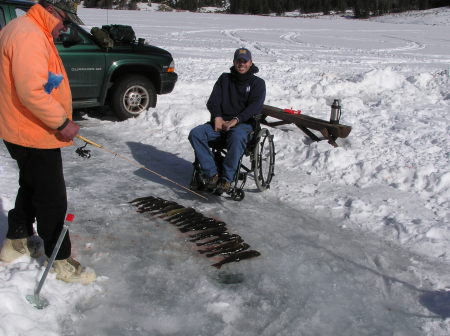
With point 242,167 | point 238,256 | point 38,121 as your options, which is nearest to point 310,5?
point 242,167

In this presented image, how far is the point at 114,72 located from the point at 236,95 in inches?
134

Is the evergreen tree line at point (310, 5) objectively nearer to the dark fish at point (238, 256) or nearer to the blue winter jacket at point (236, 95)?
the blue winter jacket at point (236, 95)

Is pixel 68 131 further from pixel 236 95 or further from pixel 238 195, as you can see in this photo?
pixel 236 95

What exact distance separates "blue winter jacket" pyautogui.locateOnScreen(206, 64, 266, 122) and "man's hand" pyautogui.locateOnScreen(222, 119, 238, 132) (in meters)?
0.19

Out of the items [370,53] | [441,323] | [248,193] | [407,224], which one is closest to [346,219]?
[407,224]

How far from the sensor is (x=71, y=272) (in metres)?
3.48

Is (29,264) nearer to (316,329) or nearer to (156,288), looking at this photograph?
(156,288)

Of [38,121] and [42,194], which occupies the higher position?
[38,121]

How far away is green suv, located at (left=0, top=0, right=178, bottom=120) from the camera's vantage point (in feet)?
26.0

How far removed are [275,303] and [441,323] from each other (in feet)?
3.69

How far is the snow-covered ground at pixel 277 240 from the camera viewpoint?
330cm

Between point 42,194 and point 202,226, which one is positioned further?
point 202,226

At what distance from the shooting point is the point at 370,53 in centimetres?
2066

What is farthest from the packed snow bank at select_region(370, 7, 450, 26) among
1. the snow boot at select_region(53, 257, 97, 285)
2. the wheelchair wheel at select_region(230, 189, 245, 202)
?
the snow boot at select_region(53, 257, 97, 285)
